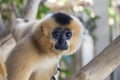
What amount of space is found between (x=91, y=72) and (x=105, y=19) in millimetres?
2157

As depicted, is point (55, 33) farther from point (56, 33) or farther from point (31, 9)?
point (31, 9)

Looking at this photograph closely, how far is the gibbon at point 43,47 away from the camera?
2.03 metres

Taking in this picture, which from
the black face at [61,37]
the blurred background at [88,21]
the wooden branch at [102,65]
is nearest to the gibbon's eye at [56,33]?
the black face at [61,37]

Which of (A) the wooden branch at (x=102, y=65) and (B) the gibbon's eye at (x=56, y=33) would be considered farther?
(B) the gibbon's eye at (x=56, y=33)

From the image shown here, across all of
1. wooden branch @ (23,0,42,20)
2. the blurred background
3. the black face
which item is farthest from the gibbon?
the blurred background

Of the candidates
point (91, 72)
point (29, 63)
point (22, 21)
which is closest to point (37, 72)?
point (29, 63)

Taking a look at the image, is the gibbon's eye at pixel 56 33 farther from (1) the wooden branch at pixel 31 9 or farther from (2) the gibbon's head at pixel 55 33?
(1) the wooden branch at pixel 31 9

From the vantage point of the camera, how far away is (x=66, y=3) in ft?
14.9

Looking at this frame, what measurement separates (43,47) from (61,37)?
0.12m

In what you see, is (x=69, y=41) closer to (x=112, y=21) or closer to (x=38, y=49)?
(x=38, y=49)

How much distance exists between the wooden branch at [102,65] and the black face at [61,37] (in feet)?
1.79

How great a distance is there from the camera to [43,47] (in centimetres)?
212

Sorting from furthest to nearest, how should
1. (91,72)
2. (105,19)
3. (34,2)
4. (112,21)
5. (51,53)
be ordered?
(112,21), (105,19), (34,2), (51,53), (91,72)

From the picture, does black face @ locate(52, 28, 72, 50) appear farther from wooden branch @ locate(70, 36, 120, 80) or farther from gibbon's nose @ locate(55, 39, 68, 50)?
wooden branch @ locate(70, 36, 120, 80)
